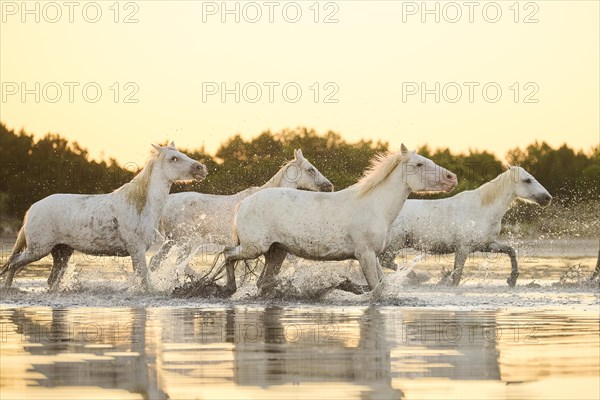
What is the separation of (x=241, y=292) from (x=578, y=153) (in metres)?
59.3

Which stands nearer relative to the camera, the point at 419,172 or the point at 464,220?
the point at 419,172

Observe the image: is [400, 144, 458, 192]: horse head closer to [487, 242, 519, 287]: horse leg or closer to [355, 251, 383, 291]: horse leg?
[355, 251, 383, 291]: horse leg

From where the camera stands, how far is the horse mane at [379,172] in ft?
55.7

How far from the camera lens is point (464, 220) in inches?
873

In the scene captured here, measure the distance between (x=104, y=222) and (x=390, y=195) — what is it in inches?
150

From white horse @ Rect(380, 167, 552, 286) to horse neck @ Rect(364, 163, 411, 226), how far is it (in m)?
5.01

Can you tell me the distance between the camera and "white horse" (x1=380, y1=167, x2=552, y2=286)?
22125 mm

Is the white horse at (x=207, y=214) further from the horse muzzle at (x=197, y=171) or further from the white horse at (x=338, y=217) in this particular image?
the white horse at (x=338, y=217)

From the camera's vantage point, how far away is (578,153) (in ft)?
247

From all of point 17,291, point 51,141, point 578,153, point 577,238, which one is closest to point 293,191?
point 17,291

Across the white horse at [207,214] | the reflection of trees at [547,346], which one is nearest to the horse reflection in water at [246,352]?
the reflection of trees at [547,346]

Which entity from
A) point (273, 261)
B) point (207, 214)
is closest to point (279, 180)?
point (207, 214)

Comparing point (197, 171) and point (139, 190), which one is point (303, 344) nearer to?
point (139, 190)

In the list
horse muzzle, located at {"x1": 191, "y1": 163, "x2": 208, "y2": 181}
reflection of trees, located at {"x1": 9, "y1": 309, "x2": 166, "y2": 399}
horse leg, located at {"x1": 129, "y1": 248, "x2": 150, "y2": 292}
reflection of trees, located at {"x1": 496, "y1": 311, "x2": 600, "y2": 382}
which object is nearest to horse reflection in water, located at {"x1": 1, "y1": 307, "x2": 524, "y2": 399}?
reflection of trees, located at {"x1": 9, "y1": 309, "x2": 166, "y2": 399}
